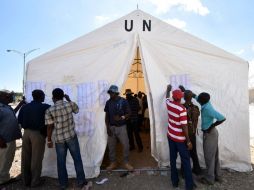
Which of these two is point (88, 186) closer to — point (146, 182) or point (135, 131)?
point (146, 182)

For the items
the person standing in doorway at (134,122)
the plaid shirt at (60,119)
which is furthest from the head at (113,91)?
the person standing in doorway at (134,122)

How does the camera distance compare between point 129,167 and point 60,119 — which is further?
point 129,167

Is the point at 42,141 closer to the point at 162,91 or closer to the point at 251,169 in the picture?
the point at 162,91

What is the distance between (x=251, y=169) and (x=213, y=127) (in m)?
1.78

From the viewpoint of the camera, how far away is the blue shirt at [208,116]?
470cm

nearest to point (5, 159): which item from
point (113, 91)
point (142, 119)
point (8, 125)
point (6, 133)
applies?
point (6, 133)

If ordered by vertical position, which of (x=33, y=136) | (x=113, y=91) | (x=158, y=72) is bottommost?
(x=33, y=136)

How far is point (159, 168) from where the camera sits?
567 centimetres

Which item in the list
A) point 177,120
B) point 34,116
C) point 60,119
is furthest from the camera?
point 34,116

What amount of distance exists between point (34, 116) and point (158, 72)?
272 centimetres

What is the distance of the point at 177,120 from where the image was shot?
4402 millimetres

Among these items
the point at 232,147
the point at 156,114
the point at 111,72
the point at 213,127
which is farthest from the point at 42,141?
the point at 232,147

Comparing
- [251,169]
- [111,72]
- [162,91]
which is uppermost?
[111,72]

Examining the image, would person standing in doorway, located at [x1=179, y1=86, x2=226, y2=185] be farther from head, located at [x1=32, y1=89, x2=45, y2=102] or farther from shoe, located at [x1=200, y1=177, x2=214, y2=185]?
head, located at [x1=32, y1=89, x2=45, y2=102]
